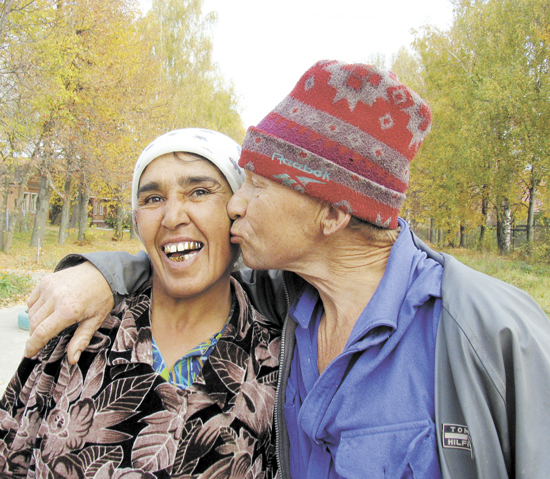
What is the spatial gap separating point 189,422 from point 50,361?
674 millimetres

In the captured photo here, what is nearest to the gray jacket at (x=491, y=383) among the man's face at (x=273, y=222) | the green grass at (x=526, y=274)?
the man's face at (x=273, y=222)

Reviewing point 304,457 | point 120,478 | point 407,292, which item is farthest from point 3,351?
point 407,292

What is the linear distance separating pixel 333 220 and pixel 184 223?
655 mm

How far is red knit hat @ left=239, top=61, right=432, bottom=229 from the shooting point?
1522 mm

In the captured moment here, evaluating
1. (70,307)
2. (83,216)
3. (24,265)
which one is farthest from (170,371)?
(83,216)

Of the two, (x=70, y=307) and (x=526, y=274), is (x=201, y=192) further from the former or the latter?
(x=526, y=274)

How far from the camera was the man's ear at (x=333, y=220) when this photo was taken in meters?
1.62

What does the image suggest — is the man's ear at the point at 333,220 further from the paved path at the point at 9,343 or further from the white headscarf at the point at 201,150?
the paved path at the point at 9,343

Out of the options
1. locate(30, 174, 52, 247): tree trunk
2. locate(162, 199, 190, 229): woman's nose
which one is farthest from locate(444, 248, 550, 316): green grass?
locate(30, 174, 52, 247): tree trunk

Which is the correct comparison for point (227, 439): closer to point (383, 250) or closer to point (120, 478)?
point (120, 478)

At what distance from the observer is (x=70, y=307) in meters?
1.59

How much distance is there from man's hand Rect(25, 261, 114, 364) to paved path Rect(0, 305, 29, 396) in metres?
3.92

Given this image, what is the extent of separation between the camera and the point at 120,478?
1.44 m

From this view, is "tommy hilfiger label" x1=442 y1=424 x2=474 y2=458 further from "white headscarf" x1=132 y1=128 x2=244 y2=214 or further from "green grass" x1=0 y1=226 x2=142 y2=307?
"green grass" x1=0 y1=226 x2=142 y2=307
